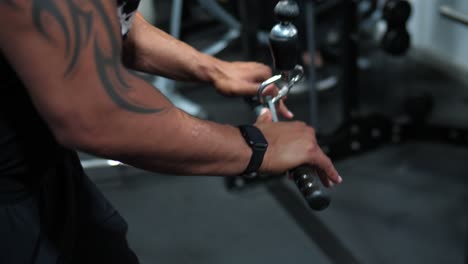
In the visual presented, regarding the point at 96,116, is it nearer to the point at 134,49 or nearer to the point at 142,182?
the point at 134,49

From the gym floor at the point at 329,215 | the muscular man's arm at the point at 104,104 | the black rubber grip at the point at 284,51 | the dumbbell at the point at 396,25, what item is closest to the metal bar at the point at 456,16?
the dumbbell at the point at 396,25

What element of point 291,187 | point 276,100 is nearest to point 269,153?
point 276,100

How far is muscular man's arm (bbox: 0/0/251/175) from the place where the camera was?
685 millimetres

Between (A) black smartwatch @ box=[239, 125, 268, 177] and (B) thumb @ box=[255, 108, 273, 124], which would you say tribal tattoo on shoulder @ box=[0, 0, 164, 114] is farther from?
(B) thumb @ box=[255, 108, 273, 124]

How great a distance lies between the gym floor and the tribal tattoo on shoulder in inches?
54.9

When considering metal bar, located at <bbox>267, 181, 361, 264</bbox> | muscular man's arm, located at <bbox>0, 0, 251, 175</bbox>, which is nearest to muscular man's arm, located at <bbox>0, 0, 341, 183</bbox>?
muscular man's arm, located at <bbox>0, 0, 251, 175</bbox>

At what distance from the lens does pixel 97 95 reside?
732mm

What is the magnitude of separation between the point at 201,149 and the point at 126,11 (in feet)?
0.74

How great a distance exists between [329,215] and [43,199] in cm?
147

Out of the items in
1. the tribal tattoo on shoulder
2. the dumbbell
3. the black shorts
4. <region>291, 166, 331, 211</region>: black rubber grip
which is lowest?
the dumbbell

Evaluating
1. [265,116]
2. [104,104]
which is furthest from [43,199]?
[265,116]

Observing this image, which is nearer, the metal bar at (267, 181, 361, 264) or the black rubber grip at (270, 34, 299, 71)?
the black rubber grip at (270, 34, 299, 71)

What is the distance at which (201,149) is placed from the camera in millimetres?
830

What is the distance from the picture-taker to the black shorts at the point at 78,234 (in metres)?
0.91
